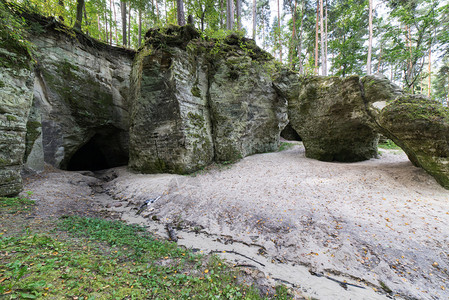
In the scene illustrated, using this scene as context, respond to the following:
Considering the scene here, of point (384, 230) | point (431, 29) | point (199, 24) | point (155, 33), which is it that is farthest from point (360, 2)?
point (384, 230)

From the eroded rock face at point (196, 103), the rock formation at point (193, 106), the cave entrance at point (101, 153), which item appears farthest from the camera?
the cave entrance at point (101, 153)

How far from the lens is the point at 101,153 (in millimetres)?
14070

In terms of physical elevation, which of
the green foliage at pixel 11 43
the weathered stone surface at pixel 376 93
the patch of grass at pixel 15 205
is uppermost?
the green foliage at pixel 11 43

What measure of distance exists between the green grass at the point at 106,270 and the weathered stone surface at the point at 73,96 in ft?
26.3

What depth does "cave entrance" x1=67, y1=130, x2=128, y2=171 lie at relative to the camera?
12.8 m

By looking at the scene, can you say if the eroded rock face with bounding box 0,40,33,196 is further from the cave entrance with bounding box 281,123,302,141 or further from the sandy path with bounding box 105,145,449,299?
the cave entrance with bounding box 281,123,302,141

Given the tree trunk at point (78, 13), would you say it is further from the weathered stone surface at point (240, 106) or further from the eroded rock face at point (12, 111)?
the weathered stone surface at point (240, 106)

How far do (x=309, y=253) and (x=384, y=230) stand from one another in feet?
6.03

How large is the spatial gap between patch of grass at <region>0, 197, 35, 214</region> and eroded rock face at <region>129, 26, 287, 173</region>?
15.9 feet

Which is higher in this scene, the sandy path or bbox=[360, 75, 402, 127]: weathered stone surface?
bbox=[360, 75, 402, 127]: weathered stone surface

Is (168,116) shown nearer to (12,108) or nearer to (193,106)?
(193,106)

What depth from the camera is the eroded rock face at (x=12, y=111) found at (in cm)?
454

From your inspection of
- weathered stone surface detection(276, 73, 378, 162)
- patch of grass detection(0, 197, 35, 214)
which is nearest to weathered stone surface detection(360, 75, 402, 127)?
weathered stone surface detection(276, 73, 378, 162)

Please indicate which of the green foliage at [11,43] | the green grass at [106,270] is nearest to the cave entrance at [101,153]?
the green foliage at [11,43]
